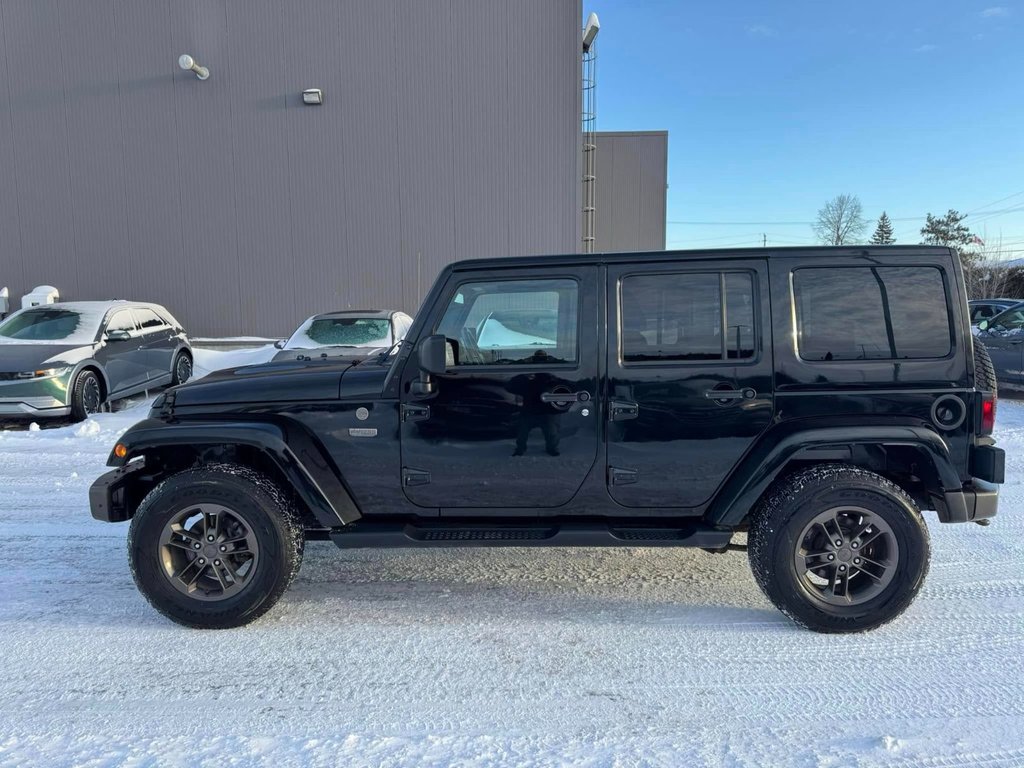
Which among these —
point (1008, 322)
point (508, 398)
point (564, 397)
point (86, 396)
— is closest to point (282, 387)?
point (508, 398)

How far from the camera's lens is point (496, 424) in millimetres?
3316

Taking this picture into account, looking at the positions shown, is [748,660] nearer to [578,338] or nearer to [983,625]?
[983,625]

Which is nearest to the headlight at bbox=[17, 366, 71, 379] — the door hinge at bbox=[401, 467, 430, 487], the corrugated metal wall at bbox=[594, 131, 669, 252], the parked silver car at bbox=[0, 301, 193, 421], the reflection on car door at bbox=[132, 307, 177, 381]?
the parked silver car at bbox=[0, 301, 193, 421]

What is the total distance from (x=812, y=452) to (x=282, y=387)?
2724mm

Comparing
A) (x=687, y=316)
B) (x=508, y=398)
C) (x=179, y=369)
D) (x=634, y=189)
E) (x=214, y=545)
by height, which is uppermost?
(x=634, y=189)

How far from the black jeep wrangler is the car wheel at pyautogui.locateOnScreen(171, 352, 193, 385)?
25.9ft

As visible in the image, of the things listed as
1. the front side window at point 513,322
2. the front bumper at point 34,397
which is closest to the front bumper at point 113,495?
the front side window at point 513,322

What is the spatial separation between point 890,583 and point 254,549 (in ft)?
10.5

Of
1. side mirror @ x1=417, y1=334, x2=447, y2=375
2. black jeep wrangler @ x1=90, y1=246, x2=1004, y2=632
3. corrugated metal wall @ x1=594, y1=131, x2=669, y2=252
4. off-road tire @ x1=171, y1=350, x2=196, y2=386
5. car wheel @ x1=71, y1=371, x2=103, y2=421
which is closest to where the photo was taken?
side mirror @ x1=417, y1=334, x2=447, y2=375

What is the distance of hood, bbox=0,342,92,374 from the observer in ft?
25.7

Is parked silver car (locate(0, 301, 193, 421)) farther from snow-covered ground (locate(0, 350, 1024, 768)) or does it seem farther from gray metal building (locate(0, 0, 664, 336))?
gray metal building (locate(0, 0, 664, 336))

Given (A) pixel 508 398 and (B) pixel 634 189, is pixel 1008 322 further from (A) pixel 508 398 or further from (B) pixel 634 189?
(B) pixel 634 189

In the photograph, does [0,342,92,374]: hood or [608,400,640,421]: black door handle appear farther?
[0,342,92,374]: hood

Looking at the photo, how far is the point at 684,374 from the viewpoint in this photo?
3270 mm
